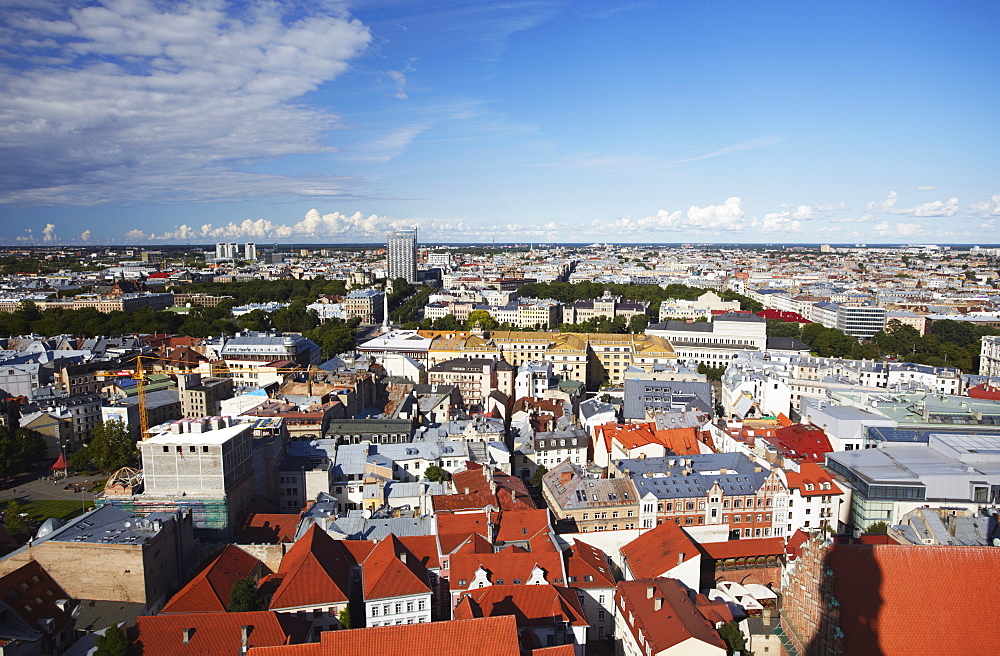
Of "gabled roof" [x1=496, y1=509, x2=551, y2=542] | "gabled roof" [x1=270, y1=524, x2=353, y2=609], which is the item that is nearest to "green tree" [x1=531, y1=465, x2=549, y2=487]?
"gabled roof" [x1=496, y1=509, x2=551, y2=542]

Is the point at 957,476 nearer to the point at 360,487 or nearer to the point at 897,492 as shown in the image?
the point at 897,492

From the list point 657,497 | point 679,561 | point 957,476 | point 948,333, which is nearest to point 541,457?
point 657,497

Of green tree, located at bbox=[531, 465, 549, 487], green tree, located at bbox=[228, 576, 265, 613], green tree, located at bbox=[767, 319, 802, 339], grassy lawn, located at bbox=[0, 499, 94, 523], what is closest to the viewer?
green tree, located at bbox=[228, 576, 265, 613]

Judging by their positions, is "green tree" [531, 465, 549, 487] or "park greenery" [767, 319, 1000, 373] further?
"park greenery" [767, 319, 1000, 373]

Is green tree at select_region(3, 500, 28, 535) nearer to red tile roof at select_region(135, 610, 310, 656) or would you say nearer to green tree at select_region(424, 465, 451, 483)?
red tile roof at select_region(135, 610, 310, 656)

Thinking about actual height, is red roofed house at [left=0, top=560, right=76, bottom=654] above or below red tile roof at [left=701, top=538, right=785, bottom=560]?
above

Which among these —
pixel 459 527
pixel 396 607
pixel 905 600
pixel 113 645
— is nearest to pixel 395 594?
pixel 396 607

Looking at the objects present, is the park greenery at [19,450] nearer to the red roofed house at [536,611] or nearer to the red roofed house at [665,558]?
the red roofed house at [536,611]

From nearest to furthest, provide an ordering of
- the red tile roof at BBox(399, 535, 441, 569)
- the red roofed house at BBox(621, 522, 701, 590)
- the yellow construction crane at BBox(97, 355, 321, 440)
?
1. the red tile roof at BBox(399, 535, 441, 569)
2. the red roofed house at BBox(621, 522, 701, 590)
3. the yellow construction crane at BBox(97, 355, 321, 440)
